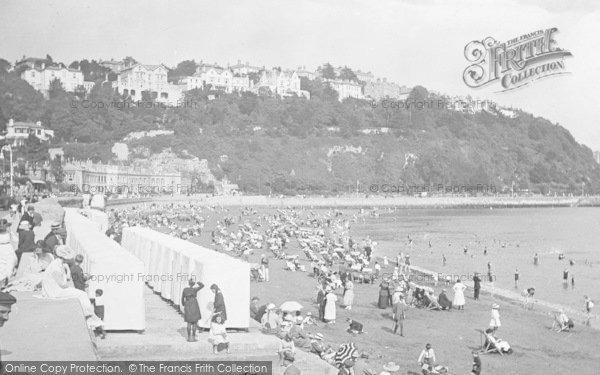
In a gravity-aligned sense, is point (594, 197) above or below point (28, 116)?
below

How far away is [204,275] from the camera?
10.5 m

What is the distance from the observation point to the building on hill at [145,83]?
404 feet

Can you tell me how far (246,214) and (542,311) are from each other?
1955 inches

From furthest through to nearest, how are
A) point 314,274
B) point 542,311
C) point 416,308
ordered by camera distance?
point 314,274
point 542,311
point 416,308

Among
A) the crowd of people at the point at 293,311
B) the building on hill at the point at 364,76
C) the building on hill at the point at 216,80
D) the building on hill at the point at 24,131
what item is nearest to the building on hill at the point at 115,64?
the building on hill at the point at 216,80

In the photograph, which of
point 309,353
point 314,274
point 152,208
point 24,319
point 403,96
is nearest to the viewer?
point 24,319

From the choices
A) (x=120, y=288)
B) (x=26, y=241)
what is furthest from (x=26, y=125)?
(x=120, y=288)

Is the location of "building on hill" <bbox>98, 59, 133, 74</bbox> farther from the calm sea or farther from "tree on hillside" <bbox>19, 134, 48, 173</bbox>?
the calm sea

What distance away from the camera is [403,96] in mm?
185125

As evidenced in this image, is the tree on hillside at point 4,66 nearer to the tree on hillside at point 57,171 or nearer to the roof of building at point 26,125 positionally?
the roof of building at point 26,125

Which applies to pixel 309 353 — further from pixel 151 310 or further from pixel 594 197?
pixel 594 197

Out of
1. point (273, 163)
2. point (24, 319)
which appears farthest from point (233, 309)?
point (273, 163)

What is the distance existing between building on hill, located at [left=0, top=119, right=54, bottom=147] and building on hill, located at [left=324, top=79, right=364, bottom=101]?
253ft

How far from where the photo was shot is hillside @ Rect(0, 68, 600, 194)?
10675 centimetres
